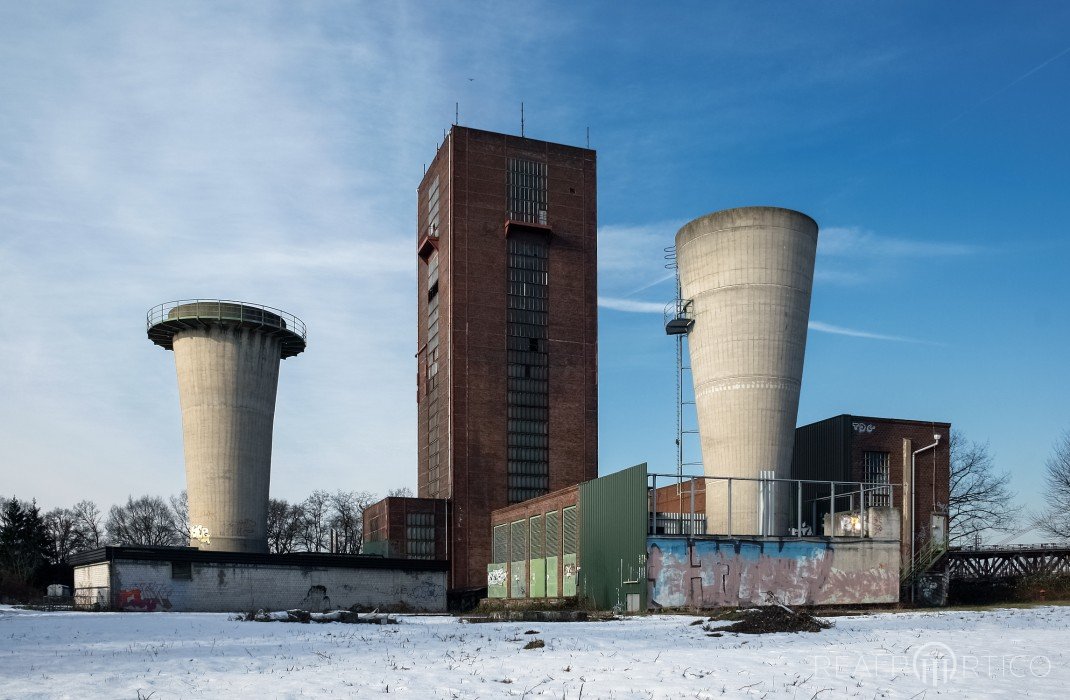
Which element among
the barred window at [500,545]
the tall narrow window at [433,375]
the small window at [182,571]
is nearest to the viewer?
the small window at [182,571]

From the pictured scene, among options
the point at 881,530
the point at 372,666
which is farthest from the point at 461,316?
the point at 372,666

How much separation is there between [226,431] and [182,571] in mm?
9974

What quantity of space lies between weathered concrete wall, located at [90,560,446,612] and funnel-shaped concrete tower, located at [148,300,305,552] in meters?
7.13

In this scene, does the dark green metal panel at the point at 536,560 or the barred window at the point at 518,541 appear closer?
the dark green metal panel at the point at 536,560

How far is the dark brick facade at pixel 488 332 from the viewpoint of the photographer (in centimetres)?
5853

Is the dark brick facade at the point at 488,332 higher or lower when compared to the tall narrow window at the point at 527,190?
lower

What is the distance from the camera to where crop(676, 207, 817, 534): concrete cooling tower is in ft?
125

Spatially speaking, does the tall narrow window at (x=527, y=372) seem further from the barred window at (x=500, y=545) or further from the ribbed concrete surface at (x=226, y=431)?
the ribbed concrete surface at (x=226, y=431)

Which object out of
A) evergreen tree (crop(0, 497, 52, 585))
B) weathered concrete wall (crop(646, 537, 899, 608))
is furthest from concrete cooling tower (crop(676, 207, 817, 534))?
evergreen tree (crop(0, 497, 52, 585))

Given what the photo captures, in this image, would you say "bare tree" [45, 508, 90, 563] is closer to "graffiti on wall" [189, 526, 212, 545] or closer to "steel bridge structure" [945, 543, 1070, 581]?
"graffiti on wall" [189, 526, 212, 545]

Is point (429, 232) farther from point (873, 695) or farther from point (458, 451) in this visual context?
point (873, 695)

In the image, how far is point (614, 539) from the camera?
3612 cm

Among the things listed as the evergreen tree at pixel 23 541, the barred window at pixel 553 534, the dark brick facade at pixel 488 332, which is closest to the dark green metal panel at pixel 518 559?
the barred window at pixel 553 534

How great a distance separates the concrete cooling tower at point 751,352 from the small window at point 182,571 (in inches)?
857
